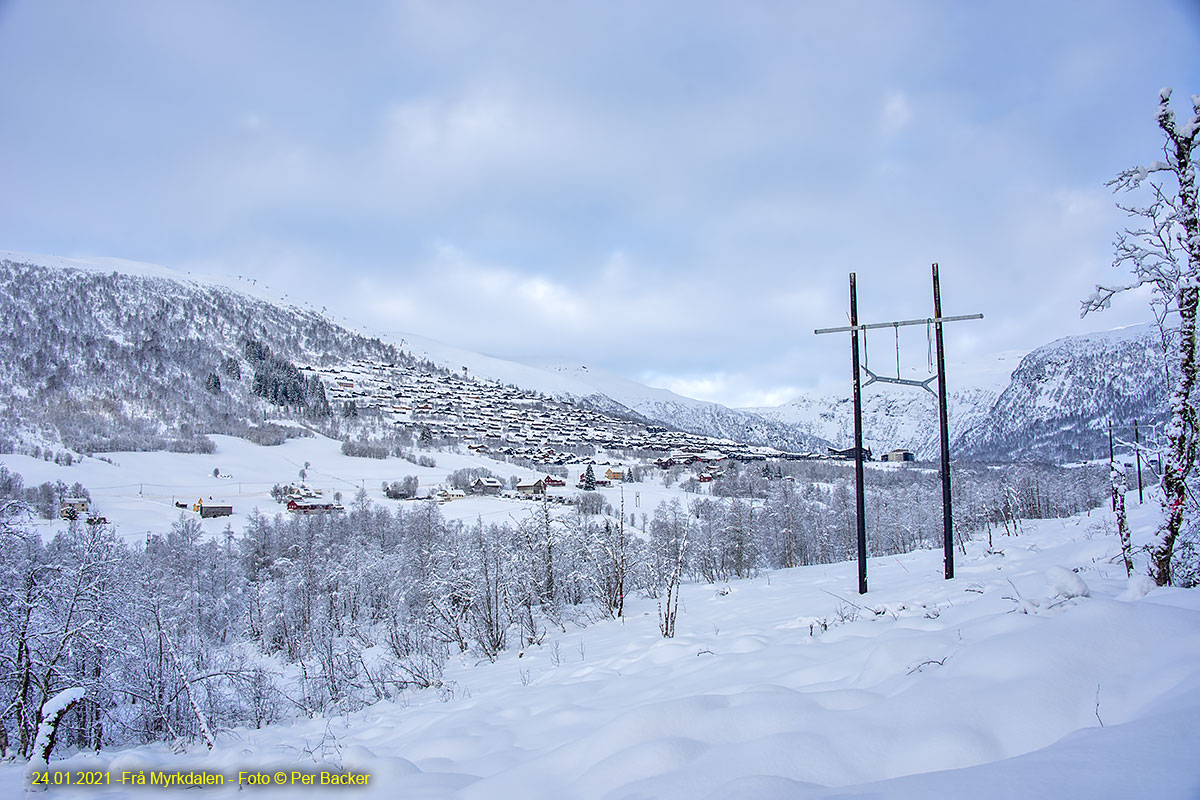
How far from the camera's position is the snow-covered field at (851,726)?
231 centimetres

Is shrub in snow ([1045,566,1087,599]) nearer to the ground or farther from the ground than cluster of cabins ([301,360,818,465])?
nearer to the ground

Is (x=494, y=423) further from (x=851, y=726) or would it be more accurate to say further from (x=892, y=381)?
(x=851, y=726)

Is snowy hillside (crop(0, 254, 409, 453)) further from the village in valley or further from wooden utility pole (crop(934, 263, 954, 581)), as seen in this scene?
wooden utility pole (crop(934, 263, 954, 581))

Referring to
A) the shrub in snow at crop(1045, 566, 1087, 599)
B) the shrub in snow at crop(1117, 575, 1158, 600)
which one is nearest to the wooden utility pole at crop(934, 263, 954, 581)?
the shrub in snow at crop(1117, 575, 1158, 600)

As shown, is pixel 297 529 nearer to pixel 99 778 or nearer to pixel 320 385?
pixel 99 778

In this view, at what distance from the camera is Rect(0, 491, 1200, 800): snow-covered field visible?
7.57ft

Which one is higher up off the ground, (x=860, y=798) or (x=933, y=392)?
(x=933, y=392)

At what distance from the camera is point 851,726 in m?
3.18

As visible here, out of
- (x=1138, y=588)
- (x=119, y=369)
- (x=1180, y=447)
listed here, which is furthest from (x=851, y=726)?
(x=119, y=369)

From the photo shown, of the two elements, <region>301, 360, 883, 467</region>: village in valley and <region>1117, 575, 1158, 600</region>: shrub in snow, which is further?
<region>301, 360, 883, 467</region>: village in valley

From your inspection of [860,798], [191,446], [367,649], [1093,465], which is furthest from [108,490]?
[1093,465]

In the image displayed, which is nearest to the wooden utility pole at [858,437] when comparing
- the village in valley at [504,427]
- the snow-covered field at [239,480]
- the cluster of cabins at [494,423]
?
the snow-covered field at [239,480]

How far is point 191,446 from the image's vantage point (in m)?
97.9

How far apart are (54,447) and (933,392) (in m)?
122
